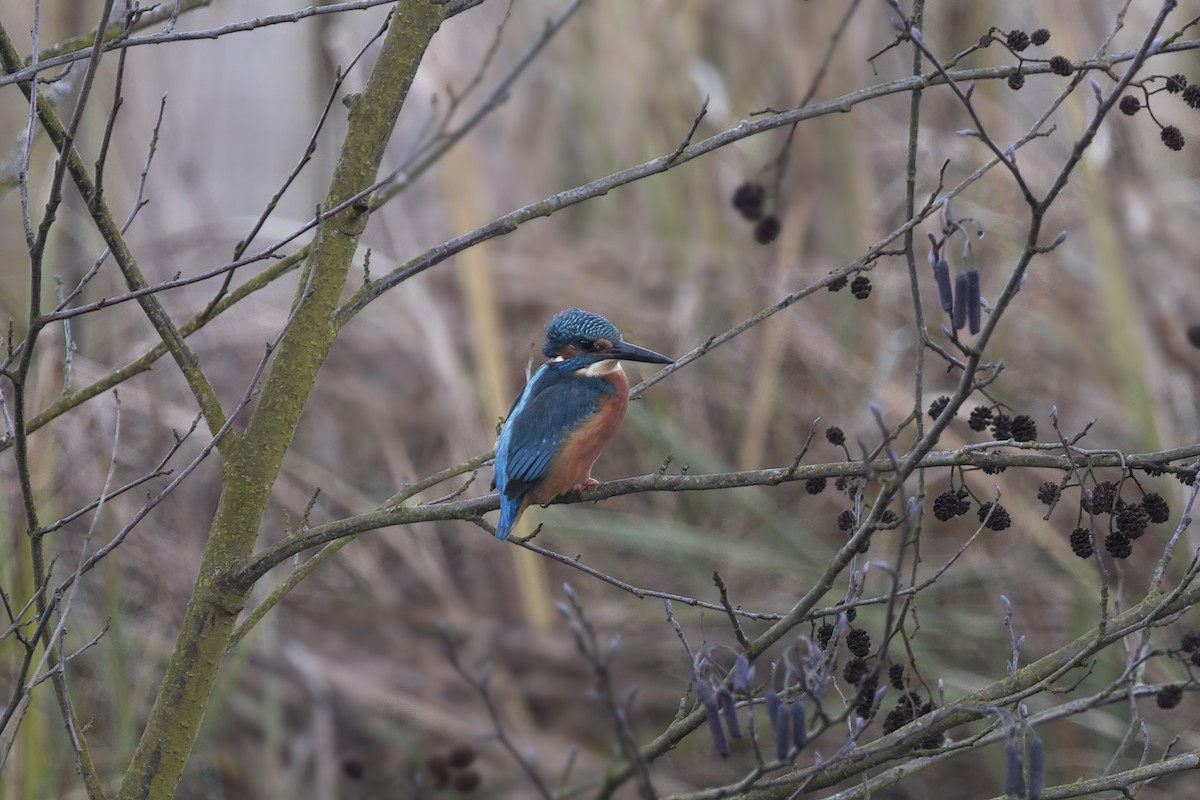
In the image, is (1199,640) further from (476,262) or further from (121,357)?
(121,357)

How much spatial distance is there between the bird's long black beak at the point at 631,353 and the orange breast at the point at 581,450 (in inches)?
3.3

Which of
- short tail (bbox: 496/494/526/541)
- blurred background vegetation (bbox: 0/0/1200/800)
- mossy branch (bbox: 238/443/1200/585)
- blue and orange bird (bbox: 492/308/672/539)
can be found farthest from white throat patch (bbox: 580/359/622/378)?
blurred background vegetation (bbox: 0/0/1200/800)

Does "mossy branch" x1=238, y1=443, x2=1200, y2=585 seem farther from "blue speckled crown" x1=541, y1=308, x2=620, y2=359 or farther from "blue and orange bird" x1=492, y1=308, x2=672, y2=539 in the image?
"blue speckled crown" x1=541, y1=308, x2=620, y2=359

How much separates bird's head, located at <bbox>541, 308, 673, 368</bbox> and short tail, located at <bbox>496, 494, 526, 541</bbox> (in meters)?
0.43

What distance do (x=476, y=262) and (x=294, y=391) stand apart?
2.62 m

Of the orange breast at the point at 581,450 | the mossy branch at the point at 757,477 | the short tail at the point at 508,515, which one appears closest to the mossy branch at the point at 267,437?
the mossy branch at the point at 757,477

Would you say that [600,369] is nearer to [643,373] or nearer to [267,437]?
[267,437]

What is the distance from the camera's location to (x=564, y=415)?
106 inches

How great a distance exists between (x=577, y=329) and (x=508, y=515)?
618 millimetres

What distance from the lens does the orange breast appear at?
2.62 metres

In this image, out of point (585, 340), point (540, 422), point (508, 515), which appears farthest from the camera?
point (585, 340)

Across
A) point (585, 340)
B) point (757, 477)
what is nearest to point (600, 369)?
point (585, 340)

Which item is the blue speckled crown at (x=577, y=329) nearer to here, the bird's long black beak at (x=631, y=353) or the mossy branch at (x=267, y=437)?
the bird's long black beak at (x=631, y=353)

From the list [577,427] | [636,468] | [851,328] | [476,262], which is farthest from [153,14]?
[851,328]
